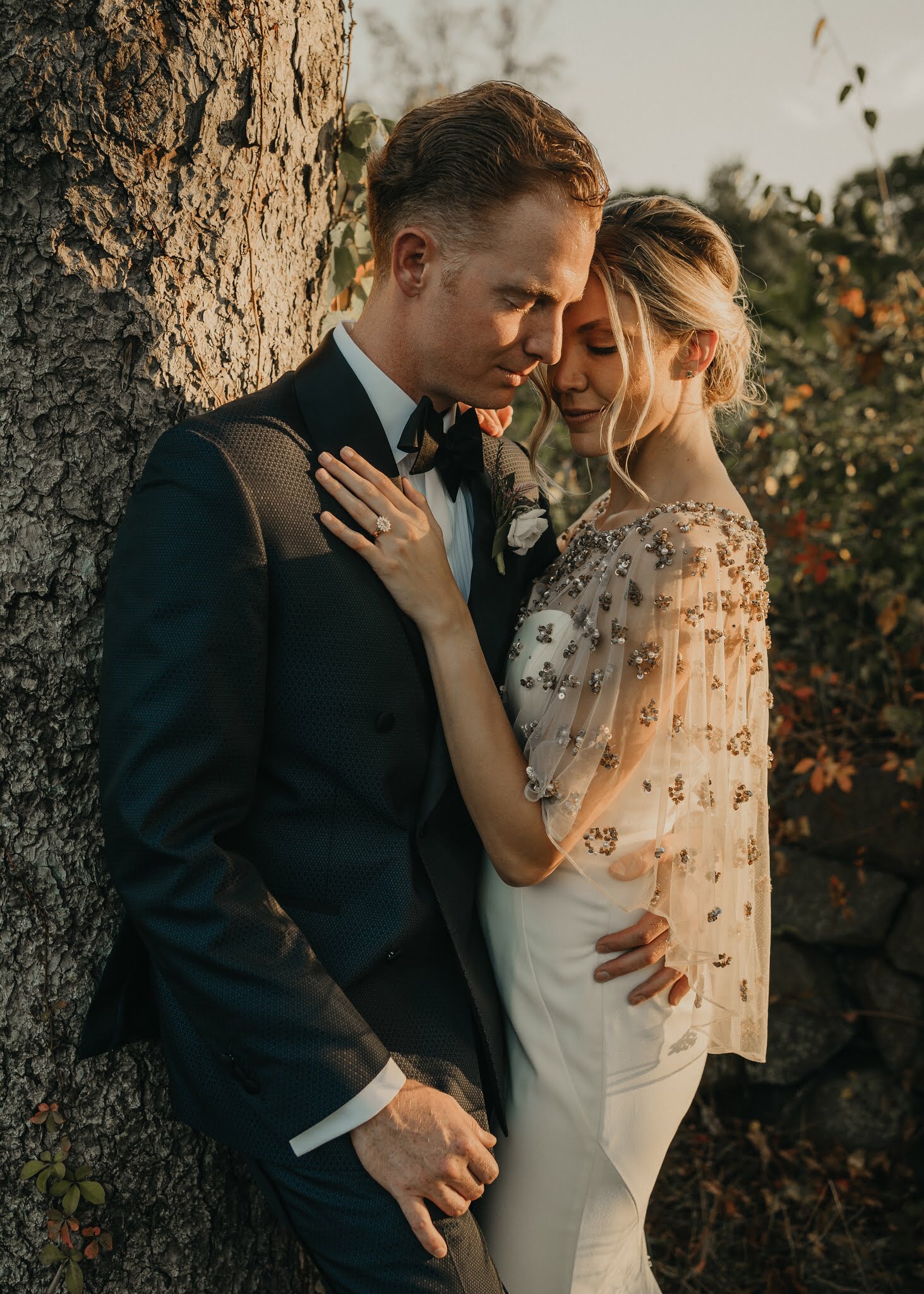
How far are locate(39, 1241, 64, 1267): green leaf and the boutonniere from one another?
5.39 ft

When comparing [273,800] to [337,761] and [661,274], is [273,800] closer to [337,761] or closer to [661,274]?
[337,761]

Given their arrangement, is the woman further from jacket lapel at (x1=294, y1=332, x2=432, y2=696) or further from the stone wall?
the stone wall

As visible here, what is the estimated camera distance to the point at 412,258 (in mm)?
2125

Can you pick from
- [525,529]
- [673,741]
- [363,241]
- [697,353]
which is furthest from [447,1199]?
[363,241]

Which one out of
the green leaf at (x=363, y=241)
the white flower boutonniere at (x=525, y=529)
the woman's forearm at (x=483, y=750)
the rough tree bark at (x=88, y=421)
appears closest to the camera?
the rough tree bark at (x=88, y=421)

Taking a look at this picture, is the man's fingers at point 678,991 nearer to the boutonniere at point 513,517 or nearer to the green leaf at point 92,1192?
the boutonniere at point 513,517

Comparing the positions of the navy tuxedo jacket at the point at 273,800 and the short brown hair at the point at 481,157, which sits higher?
the short brown hair at the point at 481,157

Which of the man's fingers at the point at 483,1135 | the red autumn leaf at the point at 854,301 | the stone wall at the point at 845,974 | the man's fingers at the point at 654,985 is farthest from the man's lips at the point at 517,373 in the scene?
the red autumn leaf at the point at 854,301

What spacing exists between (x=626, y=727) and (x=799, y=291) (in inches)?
266

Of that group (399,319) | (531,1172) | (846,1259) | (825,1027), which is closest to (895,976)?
(825,1027)

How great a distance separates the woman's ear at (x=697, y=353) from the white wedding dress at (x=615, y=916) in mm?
424

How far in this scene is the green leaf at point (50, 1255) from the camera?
1.95 m

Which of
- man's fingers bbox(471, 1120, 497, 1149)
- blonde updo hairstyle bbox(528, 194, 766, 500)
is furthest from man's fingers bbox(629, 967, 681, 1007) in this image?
blonde updo hairstyle bbox(528, 194, 766, 500)

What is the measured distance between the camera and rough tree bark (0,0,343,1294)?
190 cm
